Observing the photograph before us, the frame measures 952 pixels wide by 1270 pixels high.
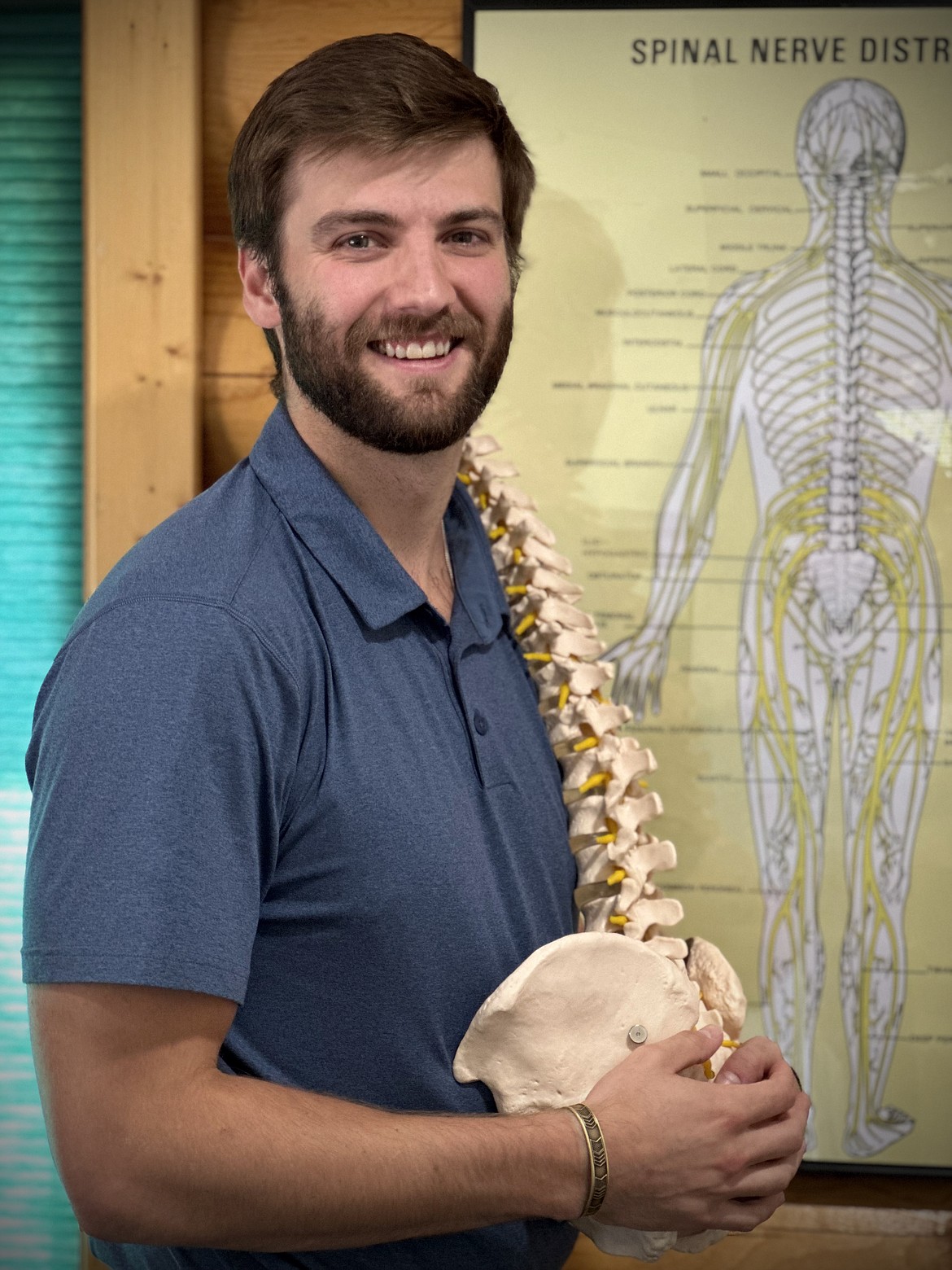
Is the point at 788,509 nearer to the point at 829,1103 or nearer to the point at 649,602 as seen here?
the point at 649,602

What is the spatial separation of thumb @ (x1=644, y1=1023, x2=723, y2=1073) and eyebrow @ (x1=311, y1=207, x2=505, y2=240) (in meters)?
0.75

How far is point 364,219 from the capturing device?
1043mm

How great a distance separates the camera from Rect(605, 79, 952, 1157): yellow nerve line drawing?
1.53 metres

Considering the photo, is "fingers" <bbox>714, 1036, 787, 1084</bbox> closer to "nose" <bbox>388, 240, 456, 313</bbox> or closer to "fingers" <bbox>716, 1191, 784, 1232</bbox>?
"fingers" <bbox>716, 1191, 784, 1232</bbox>

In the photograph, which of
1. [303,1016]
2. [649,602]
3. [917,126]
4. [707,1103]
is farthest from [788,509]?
[303,1016]

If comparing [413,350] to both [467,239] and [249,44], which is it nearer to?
[467,239]

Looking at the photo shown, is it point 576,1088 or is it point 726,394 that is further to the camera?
point 726,394

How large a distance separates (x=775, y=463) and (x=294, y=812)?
0.89 meters

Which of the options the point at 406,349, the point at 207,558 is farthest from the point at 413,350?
the point at 207,558

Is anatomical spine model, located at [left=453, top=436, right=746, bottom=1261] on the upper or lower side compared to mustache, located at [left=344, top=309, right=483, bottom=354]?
lower

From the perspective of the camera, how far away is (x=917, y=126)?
1.51 meters

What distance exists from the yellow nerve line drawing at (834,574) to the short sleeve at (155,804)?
0.80 metres

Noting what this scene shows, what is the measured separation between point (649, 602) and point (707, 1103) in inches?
28.1

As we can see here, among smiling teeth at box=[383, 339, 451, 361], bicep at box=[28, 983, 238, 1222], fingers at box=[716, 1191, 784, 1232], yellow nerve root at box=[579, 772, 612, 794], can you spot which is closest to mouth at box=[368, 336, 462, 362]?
smiling teeth at box=[383, 339, 451, 361]
